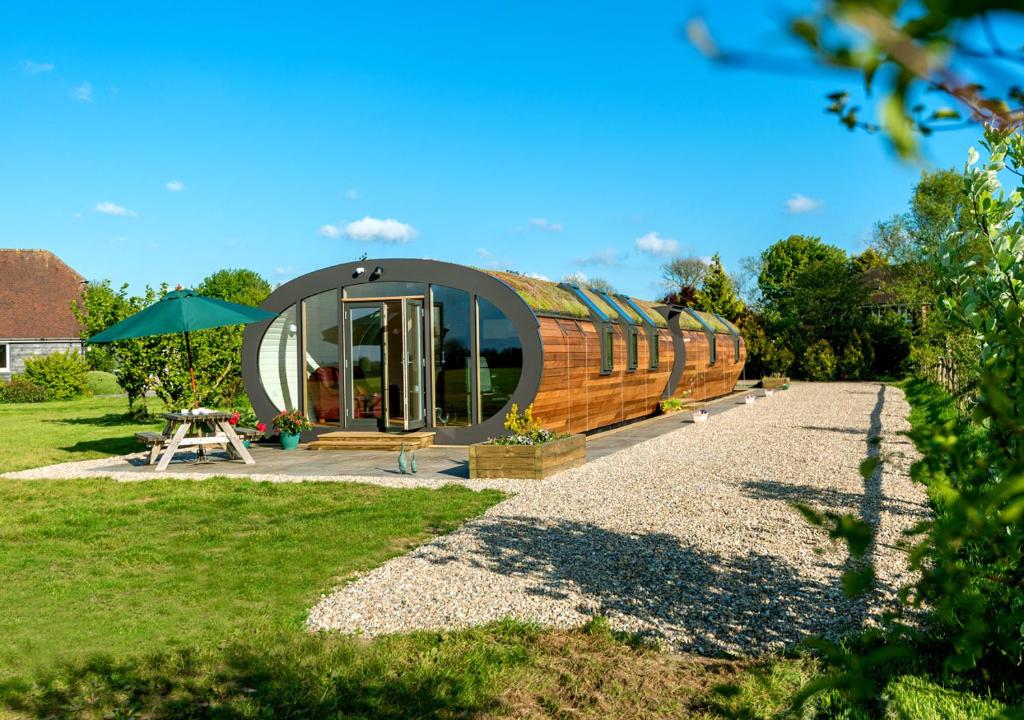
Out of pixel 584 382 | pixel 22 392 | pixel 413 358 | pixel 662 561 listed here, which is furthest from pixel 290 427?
pixel 22 392

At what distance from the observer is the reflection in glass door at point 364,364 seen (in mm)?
15109

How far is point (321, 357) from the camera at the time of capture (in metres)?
15.7

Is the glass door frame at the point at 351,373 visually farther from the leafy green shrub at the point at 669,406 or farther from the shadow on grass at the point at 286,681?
the shadow on grass at the point at 286,681

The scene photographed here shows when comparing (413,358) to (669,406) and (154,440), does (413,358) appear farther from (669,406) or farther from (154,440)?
(669,406)

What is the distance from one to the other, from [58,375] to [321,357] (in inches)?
778

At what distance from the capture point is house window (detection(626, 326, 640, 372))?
17948mm

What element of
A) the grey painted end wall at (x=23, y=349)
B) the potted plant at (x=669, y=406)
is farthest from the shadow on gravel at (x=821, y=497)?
the grey painted end wall at (x=23, y=349)

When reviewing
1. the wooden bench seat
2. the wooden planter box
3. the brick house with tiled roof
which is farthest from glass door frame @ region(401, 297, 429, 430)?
the brick house with tiled roof

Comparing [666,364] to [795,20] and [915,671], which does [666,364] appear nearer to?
[915,671]

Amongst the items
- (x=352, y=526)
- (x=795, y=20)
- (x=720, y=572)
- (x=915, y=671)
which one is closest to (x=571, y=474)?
(x=352, y=526)

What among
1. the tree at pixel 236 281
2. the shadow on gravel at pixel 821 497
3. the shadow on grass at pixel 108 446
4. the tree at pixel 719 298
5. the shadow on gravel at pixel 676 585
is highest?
the tree at pixel 236 281

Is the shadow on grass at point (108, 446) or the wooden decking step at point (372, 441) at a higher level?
the wooden decking step at point (372, 441)

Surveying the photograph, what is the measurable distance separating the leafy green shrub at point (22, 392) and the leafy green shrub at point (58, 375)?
0.25m


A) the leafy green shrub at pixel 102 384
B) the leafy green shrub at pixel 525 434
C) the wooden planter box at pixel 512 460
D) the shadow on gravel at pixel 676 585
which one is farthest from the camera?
the leafy green shrub at pixel 102 384
